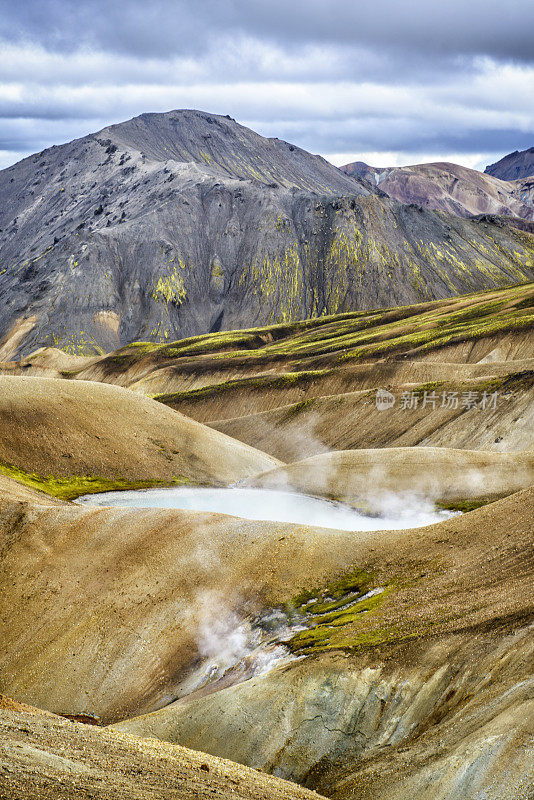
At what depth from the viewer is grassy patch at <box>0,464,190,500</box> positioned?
73500 millimetres

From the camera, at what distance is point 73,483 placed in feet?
254

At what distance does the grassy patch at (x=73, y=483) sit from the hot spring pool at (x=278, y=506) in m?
1.15

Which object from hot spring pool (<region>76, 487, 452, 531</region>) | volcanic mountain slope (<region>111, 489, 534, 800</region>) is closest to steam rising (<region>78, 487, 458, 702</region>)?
hot spring pool (<region>76, 487, 452, 531</region>)

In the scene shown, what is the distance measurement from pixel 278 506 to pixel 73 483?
20595 millimetres

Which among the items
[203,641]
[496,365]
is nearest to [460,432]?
[496,365]

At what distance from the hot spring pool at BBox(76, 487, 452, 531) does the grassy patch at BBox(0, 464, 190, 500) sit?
1152mm

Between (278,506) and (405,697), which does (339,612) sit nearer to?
(405,697)

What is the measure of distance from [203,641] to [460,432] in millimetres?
58996

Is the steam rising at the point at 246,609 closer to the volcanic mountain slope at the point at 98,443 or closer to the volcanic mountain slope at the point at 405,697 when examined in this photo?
the volcanic mountain slope at the point at 405,697

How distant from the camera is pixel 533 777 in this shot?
1895 cm

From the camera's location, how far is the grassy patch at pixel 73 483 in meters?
73.5

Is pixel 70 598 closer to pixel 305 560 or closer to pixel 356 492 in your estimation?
pixel 305 560

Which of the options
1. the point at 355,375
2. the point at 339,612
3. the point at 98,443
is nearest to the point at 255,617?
the point at 339,612

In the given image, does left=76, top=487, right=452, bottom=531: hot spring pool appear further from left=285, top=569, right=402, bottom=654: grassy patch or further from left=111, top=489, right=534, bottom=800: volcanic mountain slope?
left=111, top=489, right=534, bottom=800: volcanic mountain slope
